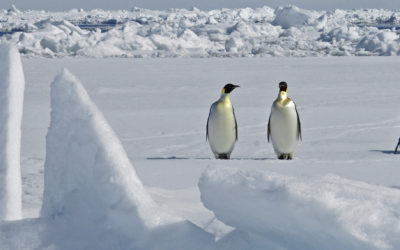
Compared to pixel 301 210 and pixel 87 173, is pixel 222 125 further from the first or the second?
pixel 301 210

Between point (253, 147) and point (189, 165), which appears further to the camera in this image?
point (253, 147)

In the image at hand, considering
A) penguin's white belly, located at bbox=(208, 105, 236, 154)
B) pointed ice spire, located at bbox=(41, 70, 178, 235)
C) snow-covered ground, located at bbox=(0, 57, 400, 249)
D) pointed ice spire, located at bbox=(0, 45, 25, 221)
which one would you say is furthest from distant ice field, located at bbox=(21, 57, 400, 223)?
pointed ice spire, located at bbox=(0, 45, 25, 221)

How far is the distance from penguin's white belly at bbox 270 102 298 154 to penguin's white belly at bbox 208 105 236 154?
368 millimetres

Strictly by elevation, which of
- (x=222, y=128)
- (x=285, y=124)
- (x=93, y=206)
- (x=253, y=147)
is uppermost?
(x=93, y=206)

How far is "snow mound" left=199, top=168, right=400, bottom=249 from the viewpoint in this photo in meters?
1.35

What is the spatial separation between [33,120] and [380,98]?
18.4 feet

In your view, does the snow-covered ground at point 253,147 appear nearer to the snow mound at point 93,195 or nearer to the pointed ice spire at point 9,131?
the snow mound at point 93,195

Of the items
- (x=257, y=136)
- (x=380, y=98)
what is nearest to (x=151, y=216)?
(x=257, y=136)

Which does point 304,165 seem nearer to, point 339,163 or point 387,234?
point 339,163

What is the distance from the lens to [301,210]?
1.40m

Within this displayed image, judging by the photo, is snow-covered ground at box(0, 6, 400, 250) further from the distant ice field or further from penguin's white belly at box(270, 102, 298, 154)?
penguin's white belly at box(270, 102, 298, 154)

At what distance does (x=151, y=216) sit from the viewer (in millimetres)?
1505

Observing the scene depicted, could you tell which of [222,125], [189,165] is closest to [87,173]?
[189,165]

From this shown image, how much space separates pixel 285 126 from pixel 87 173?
4.17 m
